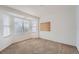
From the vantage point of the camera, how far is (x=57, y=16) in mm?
2125

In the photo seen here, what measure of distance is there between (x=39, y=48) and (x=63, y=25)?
2.31 feet

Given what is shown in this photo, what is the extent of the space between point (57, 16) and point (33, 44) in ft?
2.59

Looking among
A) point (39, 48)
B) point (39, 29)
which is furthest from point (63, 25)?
point (39, 48)

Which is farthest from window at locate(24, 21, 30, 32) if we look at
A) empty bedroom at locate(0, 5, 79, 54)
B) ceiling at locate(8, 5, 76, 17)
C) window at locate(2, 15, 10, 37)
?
window at locate(2, 15, 10, 37)

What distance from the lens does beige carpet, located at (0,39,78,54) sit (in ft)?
6.80

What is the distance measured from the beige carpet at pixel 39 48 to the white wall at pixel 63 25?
11 cm

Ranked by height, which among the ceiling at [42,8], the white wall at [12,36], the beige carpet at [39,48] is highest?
the ceiling at [42,8]

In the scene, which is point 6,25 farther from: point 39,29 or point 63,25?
point 63,25

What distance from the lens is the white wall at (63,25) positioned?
6.79 ft

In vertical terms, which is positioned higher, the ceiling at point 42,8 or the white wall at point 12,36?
the ceiling at point 42,8

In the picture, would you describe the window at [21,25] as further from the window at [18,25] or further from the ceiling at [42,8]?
the ceiling at [42,8]

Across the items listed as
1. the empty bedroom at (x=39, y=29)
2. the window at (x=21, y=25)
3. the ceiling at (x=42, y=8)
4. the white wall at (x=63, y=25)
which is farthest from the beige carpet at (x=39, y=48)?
the ceiling at (x=42, y=8)

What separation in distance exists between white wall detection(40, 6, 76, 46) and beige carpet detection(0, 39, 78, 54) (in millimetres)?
111

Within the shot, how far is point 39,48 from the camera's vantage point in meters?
2.12
